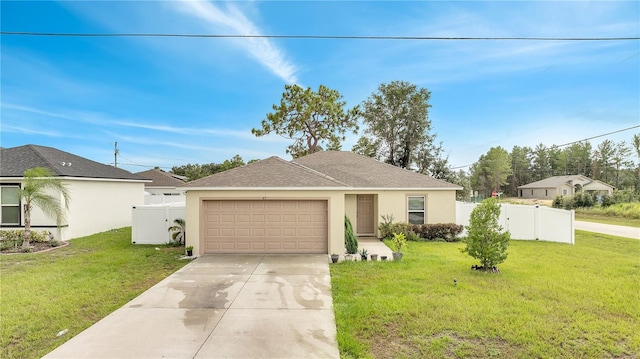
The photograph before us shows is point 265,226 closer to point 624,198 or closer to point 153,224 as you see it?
point 153,224

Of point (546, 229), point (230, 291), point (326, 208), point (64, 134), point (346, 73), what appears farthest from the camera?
point (64, 134)

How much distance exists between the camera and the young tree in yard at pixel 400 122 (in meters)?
26.8

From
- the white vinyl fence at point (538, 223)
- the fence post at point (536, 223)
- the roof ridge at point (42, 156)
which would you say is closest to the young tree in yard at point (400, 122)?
the white vinyl fence at point (538, 223)

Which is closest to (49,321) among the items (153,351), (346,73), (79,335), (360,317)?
(79,335)

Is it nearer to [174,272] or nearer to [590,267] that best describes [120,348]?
[174,272]

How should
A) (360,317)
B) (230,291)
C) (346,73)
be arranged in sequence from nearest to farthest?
(360,317)
(230,291)
(346,73)

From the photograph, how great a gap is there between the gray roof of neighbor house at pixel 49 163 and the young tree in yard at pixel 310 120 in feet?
53.0

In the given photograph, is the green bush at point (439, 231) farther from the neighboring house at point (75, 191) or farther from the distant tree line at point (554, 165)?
the distant tree line at point (554, 165)

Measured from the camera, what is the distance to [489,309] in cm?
563

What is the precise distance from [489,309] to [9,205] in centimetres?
1728

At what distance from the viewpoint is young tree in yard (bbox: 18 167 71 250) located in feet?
37.4

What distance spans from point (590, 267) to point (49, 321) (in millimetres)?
12560

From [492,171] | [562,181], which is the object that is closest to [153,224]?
[562,181]

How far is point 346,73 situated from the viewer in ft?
64.2
